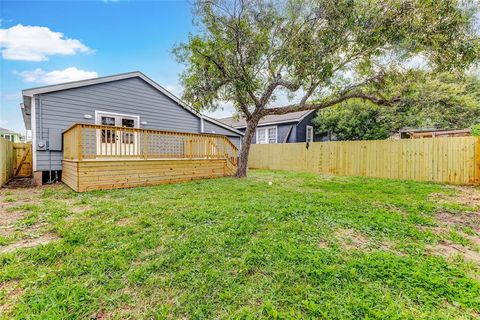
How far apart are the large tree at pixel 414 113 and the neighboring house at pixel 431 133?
41 cm

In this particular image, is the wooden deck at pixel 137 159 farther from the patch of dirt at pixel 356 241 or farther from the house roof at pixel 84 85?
the patch of dirt at pixel 356 241

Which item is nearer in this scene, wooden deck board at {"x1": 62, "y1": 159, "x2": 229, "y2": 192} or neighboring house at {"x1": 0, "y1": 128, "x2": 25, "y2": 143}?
wooden deck board at {"x1": 62, "y1": 159, "x2": 229, "y2": 192}

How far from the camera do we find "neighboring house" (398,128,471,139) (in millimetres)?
10541

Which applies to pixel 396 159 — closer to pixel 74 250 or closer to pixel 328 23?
pixel 328 23

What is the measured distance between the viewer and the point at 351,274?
2.11 meters

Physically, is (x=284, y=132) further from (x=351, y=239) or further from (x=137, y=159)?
(x=351, y=239)

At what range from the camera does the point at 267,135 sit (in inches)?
637

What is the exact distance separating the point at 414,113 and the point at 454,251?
12.5 m

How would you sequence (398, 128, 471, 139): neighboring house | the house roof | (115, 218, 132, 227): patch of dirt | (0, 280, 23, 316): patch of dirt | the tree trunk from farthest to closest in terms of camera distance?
(398, 128, 471, 139): neighboring house → the tree trunk → the house roof → (115, 218, 132, 227): patch of dirt → (0, 280, 23, 316): patch of dirt

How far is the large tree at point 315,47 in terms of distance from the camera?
19.2 feet

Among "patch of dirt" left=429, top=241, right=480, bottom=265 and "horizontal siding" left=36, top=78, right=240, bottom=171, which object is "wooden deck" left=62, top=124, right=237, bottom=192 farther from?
"patch of dirt" left=429, top=241, right=480, bottom=265

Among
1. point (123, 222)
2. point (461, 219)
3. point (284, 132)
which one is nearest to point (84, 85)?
point (123, 222)

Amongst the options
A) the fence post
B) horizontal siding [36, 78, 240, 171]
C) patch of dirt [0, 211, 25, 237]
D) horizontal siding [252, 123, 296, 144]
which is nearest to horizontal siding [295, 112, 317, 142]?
horizontal siding [252, 123, 296, 144]

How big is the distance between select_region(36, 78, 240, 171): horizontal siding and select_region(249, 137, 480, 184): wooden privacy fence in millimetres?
5805
